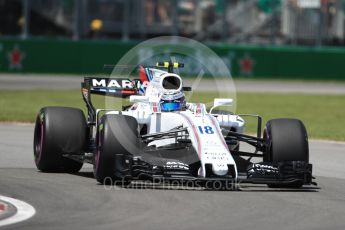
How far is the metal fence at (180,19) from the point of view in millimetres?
43656

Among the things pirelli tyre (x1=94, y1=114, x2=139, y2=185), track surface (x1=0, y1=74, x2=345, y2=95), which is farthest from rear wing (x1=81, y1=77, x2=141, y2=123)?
track surface (x1=0, y1=74, x2=345, y2=95)

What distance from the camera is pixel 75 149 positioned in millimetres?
14133

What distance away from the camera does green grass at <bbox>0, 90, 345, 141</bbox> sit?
2488 centimetres

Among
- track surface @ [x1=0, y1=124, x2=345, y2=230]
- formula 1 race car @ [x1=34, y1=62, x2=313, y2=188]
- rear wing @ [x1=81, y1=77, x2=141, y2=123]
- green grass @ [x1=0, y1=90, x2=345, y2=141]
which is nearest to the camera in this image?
track surface @ [x1=0, y1=124, x2=345, y2=230]


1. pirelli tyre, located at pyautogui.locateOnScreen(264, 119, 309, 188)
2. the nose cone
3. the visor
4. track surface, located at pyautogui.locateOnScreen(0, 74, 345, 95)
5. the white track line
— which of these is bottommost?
the white track line

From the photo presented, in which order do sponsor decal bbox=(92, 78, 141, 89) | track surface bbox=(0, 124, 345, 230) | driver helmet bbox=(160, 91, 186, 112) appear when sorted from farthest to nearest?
sponsor decal bbox=(92, 78, 141, 89) → driver helmet bbox=(160, 91, 186, 112) → track surface bbox=(0, 124, 345, 230)

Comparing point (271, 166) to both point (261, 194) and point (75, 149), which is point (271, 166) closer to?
point (261, 194)

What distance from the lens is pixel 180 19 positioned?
45156 mm

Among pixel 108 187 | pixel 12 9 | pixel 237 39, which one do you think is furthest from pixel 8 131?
pixel 237 39

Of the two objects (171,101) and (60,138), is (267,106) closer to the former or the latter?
(171,101)

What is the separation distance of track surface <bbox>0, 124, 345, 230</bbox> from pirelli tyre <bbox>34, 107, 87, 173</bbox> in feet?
0.99

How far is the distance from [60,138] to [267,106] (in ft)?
60.8

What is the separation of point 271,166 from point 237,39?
34.3 metres

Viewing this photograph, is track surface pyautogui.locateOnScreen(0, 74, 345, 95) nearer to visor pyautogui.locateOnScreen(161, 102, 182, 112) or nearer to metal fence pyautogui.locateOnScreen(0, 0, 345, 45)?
metal fence pyautogui.locateOnScreen(0, 0, 345, 45)
